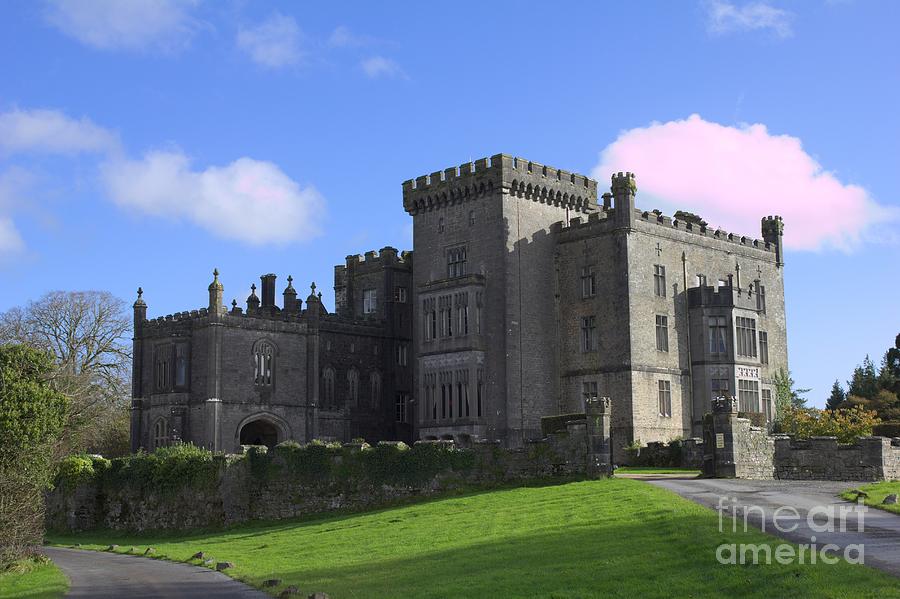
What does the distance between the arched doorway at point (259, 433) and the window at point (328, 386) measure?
3436 millimetres

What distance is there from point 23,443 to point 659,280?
33481 millimetres

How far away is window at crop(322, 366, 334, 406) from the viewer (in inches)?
2430

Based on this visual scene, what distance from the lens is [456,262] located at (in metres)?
57.0

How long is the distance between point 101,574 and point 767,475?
900 inches

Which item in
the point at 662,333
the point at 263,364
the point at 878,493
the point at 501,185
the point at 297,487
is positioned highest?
the point at 501,185

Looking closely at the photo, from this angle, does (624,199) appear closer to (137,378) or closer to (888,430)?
(888,430)

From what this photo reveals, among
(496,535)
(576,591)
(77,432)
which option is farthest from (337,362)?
(576,591)

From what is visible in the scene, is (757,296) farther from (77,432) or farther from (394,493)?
(77,432)

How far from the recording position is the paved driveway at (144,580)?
2375 cm

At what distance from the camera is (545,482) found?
126 feet

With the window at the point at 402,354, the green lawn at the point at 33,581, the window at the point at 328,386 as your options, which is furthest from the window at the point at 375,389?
the green lawn at the point at 33,581

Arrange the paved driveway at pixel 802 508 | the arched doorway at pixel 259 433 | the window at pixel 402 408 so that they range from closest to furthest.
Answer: the paved driveway at pixel 802 508
the arched doorway at pixel 259 433
the window at pixel 402 408

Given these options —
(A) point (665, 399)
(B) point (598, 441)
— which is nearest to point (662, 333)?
(A) point (665, 399)

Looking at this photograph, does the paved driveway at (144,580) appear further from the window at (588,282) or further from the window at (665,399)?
the window at (665,399)
